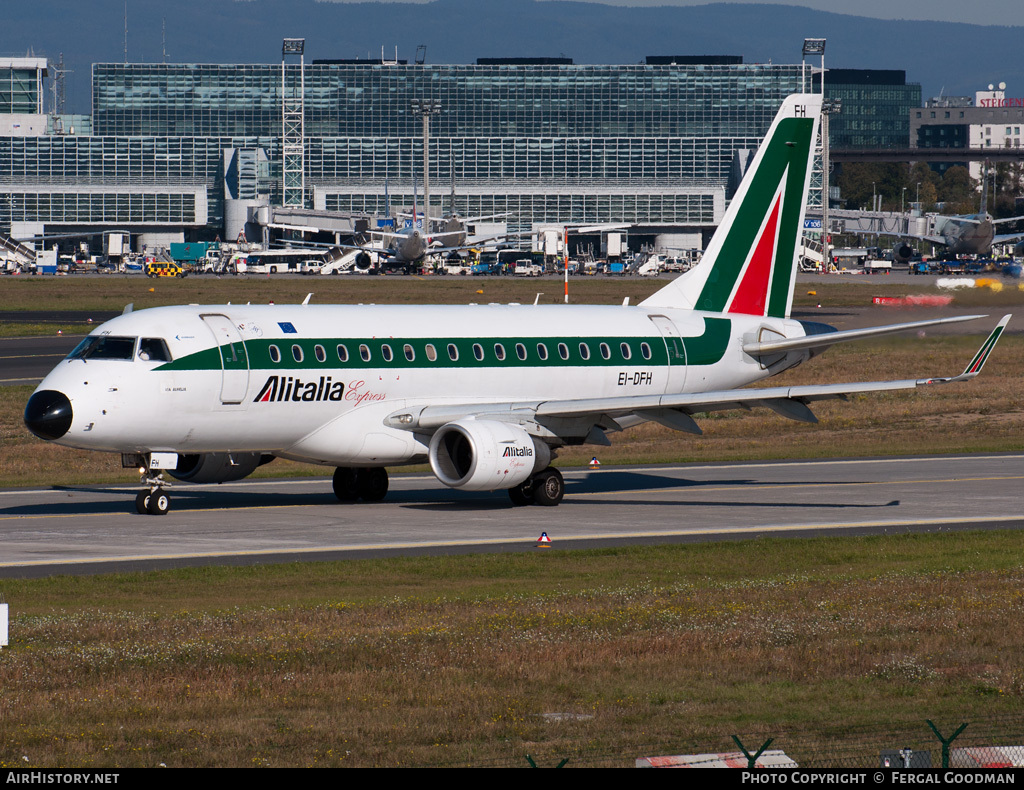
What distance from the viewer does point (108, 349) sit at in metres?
30.8

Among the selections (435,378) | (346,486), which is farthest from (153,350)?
(346,486)

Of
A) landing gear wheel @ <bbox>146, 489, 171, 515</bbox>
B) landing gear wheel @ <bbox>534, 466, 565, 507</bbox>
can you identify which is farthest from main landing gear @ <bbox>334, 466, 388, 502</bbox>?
landing gear wheel @ <bbox>146, 489, 171, 515</bbox>

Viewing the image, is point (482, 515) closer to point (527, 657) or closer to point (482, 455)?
point (482, 455)

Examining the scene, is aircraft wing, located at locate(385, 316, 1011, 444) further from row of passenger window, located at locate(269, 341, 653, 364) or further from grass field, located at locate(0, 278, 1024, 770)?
grass field, located at locate(0, 278, 1024, 770)

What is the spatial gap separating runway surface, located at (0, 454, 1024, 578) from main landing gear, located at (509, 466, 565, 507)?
389 mm

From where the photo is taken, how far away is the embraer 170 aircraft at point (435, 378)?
101ft

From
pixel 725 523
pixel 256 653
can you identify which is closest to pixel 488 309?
pixel 725 523

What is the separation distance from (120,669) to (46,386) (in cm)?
1432

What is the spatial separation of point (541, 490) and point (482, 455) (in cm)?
363

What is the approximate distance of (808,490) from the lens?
38.0 metres

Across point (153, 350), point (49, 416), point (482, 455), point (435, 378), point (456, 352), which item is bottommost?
point (482, 455)

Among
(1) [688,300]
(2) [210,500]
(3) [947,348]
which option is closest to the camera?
(2) [210,500]
